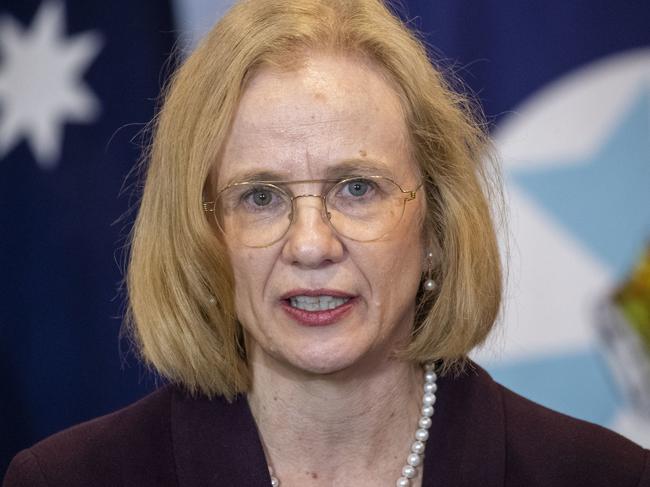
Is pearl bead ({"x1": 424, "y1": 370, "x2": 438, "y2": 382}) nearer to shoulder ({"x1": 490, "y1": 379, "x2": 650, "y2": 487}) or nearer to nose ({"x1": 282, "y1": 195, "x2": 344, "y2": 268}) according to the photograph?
shoulder ({"x1": 490, "y1": 379, "x2": 650, "y2": 487})

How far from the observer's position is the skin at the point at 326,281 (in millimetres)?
2047

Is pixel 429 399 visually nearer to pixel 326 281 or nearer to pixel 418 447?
pixel 418 447

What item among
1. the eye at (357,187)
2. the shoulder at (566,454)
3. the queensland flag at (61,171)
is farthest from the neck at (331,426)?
the queensland flag at (61,171)

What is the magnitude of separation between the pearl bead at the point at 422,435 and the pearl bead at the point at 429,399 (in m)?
0.06

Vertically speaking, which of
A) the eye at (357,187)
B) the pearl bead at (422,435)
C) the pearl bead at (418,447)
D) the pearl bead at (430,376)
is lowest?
the pearl bead at (418,447)

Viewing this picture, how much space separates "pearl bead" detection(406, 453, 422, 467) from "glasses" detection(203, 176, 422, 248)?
0.44 m

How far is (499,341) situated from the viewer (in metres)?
3.25

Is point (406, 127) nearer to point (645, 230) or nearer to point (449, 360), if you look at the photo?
point (449, 360)

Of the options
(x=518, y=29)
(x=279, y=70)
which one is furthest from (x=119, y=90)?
(x=279, y=70)

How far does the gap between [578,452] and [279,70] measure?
3.05ft

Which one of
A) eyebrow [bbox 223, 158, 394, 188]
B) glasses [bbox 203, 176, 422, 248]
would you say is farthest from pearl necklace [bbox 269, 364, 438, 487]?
eyebrow [bbox 223, 158, 394, 188]

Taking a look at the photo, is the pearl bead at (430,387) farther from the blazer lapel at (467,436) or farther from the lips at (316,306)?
the lips at (316,306)

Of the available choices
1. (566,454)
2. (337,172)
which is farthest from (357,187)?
(566,454)

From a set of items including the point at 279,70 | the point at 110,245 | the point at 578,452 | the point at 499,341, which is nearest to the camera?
the point at 279,70
